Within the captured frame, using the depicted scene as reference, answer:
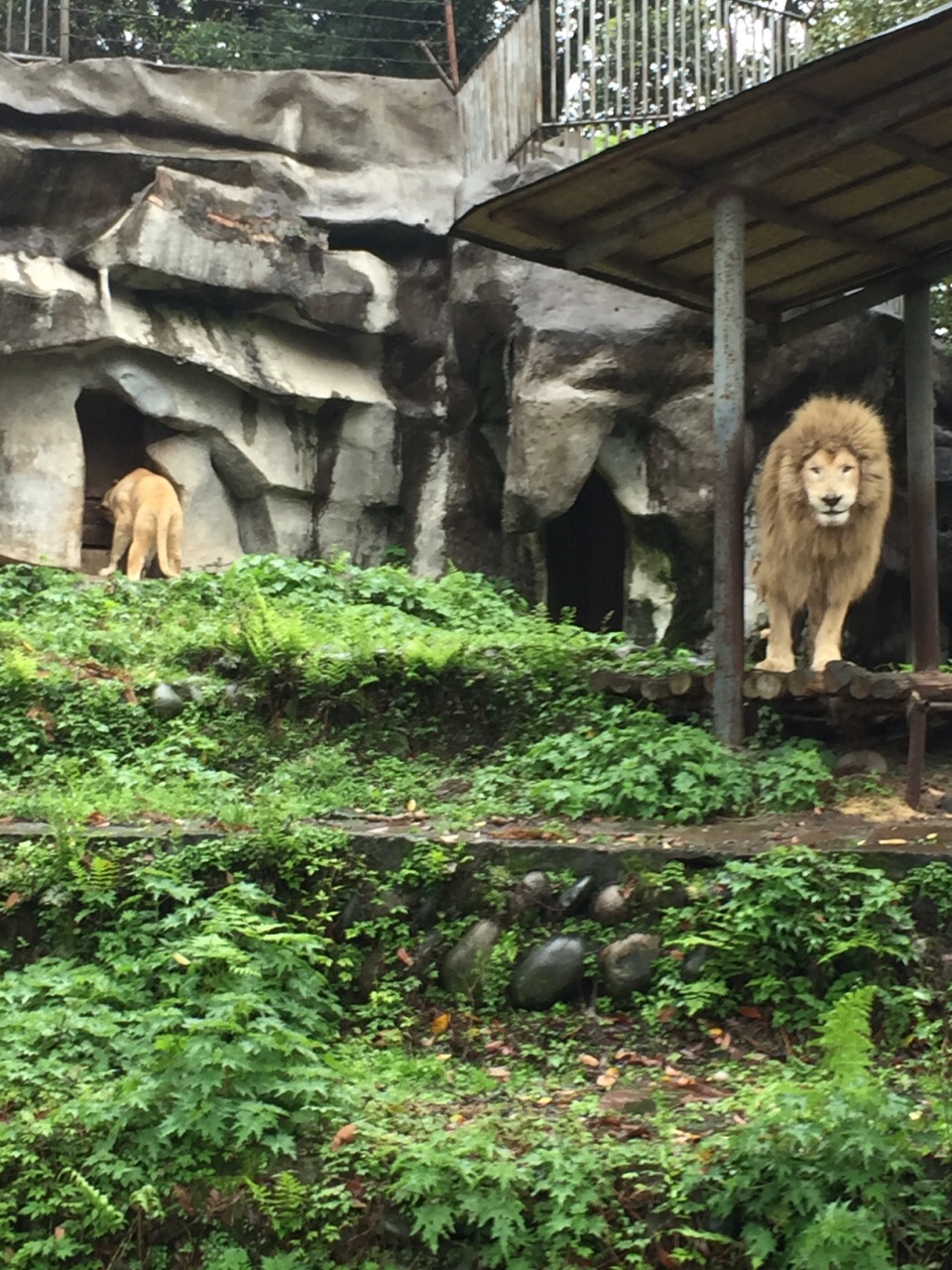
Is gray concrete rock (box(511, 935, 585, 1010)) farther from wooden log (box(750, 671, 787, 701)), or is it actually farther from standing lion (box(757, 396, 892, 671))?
standing lion (box(757, 396, 892, 671))

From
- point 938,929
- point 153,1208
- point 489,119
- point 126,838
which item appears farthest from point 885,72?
point 489,119

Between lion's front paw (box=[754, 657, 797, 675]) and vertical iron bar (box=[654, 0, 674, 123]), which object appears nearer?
lion's front paw (box=[754, 657, 797, 675])

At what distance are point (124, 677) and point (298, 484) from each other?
692cm

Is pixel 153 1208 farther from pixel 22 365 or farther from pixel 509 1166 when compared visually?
pixel 22 365

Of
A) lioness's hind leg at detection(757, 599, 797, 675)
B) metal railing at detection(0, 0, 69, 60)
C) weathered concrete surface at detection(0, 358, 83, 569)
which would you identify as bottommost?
lioness's hind leg at detection(757, 599, 797, 675)

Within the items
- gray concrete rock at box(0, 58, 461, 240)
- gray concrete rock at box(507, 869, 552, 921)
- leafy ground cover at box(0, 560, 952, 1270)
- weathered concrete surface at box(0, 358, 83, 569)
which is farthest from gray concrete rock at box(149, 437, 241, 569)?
gray concrete rock at box(507, 869, 552, 921)

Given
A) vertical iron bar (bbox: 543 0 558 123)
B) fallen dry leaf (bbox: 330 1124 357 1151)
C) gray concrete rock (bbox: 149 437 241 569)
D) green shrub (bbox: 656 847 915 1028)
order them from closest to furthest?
fallen dry leaf (bbox: 330 1124 357 1151)
green shrub (bbox: 656 847 915 1028)
vertical iron bar (bbox: 543 0 558 123)
gray concrete rock (bbox: 149 437 241 569)

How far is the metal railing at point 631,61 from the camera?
13445 millimetres

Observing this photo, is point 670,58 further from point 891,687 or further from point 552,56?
point 891,687

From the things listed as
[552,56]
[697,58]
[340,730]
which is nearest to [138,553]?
[340,730]

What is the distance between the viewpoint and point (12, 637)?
9.52 meters

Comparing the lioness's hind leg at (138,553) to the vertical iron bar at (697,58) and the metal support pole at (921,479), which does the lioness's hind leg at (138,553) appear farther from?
the metal support pole at (921,479)

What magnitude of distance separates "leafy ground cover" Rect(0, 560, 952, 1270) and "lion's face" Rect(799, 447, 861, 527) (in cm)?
163

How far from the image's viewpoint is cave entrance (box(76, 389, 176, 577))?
49.8ft
